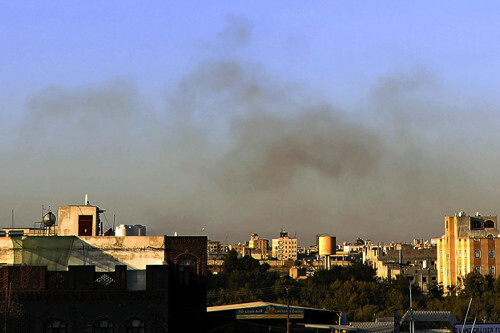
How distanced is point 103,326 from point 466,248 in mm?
113203

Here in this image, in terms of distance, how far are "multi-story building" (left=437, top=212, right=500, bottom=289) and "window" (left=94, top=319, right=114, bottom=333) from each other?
10794 centimetres

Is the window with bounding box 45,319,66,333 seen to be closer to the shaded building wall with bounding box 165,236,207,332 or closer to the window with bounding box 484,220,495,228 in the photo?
the shaded building wall with bounding box 165,236,207,332

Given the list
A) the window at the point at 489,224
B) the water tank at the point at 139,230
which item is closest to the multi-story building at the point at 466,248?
the window at the point at 489,224

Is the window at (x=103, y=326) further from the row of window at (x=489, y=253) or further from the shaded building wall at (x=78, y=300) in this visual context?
the row of window at (x=489, y=253)

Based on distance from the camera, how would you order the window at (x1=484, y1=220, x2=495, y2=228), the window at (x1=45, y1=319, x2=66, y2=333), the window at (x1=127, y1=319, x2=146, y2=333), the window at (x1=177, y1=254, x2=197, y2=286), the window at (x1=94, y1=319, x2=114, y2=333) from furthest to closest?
the window at (x1=484, y1=220, x2=495, y2=228), the window at (x1=177, y1=254, x2=197, y2=286), the window at (x1=127, y1=319, x2=146, y2=333), the window at (x1=94, y1=319, x2=114, y2=333), the window at (x1=45, y1=319, x2=66, y2=333)

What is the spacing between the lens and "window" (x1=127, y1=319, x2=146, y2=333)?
194 ft

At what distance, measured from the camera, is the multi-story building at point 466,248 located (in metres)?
161

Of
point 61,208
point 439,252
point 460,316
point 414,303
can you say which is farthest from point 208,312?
point 439,252

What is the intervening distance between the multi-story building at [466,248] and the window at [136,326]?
10674 cm

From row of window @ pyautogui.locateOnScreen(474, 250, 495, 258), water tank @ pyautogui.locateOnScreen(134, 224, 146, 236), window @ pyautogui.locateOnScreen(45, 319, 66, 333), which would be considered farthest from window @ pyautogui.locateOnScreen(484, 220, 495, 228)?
window @ pyautogui.locateOnScreen(45, 319, 66, 333)

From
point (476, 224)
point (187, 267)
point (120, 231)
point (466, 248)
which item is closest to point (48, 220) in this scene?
point (120, 231)

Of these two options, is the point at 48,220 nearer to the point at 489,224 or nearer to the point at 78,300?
the point at 78,300

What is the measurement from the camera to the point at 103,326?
58812 millimetres

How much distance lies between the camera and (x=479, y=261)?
16100 centimetres
